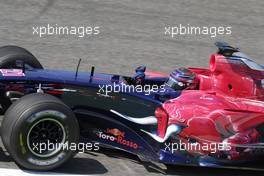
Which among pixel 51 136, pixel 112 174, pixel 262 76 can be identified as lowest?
pixel 112 174

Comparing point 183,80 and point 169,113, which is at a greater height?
point 183,80

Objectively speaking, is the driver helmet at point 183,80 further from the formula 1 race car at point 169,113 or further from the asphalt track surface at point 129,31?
the asphalt track surface at point 129,31

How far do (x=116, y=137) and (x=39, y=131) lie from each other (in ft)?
3.10

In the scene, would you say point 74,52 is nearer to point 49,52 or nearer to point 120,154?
point 49,52

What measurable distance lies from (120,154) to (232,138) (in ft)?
4.33

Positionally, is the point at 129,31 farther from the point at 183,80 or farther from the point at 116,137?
the point at 116,137

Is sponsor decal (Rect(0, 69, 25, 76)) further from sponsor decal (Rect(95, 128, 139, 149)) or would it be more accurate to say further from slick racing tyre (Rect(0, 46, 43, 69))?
sponsor decal (Rect(95, 128, 139, 149))

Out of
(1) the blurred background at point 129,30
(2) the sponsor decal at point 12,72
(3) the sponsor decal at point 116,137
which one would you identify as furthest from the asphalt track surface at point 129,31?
(3) the sponsor decal at point 116,137

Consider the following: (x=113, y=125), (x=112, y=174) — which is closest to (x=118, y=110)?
(x=113, y=125)

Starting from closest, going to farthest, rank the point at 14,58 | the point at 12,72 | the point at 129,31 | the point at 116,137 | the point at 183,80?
the point at 116,137, the point at 12,72, the point at 183,80, the point at 14,58, the point at 129,31

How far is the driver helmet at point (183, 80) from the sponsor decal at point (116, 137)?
948 mm

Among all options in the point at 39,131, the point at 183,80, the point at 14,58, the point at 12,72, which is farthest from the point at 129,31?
the point at 39,131

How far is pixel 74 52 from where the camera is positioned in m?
11.6

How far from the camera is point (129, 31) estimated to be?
42.6 ft
